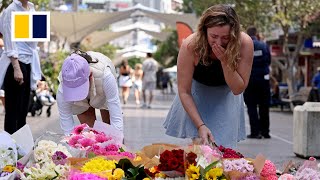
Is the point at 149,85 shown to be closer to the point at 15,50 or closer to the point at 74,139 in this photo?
the point at 15,50

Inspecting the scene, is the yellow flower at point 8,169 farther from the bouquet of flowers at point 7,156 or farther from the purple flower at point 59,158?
the purple flower at point 59,158

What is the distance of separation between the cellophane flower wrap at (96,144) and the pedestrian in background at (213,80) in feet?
1.75

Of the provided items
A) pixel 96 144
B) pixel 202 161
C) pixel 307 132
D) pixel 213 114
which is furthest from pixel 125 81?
pixel 202 161

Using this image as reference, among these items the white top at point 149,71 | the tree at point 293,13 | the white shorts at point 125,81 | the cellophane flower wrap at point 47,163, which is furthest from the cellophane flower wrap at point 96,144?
the white shorts at point 125,81

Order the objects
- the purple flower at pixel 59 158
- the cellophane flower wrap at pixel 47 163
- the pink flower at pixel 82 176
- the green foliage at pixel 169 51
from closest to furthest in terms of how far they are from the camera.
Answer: the pink flower at pixel 82 176 < the cellophane flower wrap at pixel 47 163 < the purple flower at pixel 59 158 < the green foliage at pixel 169 51

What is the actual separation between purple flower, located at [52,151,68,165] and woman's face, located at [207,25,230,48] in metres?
1.20

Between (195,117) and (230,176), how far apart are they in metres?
1.24

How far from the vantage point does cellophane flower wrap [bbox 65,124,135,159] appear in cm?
546

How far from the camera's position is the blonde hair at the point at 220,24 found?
5.50m

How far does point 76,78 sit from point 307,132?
6285mm

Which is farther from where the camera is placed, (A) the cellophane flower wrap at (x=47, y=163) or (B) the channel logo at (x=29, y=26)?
(B) the channel logo at (x=29, y=26)

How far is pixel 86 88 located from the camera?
662cm

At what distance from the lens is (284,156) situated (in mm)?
12062

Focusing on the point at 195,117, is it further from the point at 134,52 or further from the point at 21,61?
the point at 134,52
